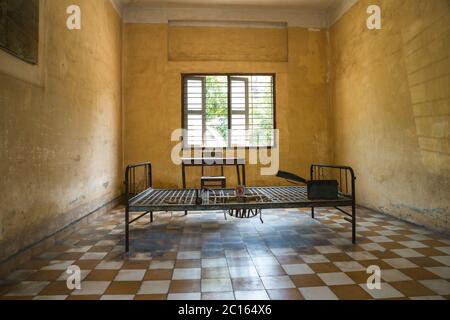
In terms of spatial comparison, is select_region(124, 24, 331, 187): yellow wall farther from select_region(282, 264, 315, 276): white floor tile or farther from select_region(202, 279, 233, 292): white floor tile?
select_region(202, 279, 233, 292): white floor tile

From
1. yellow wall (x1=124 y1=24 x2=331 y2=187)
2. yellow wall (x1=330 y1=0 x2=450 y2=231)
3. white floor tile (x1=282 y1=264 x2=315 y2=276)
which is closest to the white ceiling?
yellow wall (x1=124 y1=24 x2=331 y2=187)

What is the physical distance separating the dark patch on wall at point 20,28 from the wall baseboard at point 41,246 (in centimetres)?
193

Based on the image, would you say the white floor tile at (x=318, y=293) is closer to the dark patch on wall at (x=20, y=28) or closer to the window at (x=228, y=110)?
the dark patch on wall at (x=20, y=28)

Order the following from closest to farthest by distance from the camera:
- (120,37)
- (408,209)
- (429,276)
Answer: (429,276) → (408,209) → (120,37)

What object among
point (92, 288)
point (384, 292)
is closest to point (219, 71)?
point (92, 288)

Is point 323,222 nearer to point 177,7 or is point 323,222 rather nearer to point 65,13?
point 65,13

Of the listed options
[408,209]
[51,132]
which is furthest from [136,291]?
[408,209]

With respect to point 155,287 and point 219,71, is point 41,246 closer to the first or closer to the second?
point 155,287

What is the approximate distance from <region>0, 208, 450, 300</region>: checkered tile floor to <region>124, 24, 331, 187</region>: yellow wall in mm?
2726

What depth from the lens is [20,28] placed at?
301cm

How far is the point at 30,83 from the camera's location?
3.24 m

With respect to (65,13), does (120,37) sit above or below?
above

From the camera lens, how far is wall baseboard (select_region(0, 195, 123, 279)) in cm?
274
